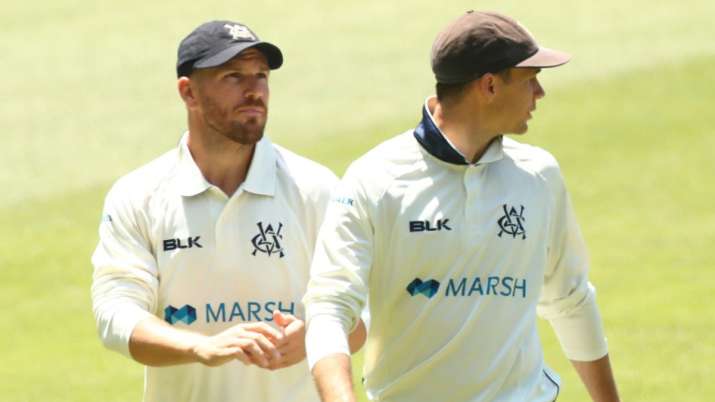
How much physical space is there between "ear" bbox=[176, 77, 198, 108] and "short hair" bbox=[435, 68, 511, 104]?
3.61 feet

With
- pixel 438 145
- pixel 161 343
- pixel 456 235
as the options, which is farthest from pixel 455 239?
pixel 161 343

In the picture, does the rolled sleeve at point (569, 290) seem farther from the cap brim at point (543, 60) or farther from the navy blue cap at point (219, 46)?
the navy blue cap at point (219, 46)

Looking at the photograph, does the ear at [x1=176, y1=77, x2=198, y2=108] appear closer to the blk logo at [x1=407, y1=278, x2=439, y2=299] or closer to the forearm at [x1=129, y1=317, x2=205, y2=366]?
the forearm at [x1=129, y1=317, x2=205, y2=366]

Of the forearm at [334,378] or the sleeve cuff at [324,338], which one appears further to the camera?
the sleeve cuff at [324,338]

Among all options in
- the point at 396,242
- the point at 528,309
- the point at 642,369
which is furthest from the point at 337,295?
the point at 642,369

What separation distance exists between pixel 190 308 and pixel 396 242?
1072 mm

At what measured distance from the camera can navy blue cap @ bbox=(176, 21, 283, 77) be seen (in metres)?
6.24

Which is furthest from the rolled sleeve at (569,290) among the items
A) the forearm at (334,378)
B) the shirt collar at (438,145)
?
the forearm at (334,378)

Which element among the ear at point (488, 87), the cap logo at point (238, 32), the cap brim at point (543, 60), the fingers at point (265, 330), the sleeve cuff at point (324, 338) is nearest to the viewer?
the sleeve cuff at point (324, 338)

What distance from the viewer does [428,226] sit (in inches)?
219

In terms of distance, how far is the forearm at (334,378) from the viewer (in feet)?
16.8

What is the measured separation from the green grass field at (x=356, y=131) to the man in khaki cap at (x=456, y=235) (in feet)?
16.2

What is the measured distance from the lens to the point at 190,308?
636cm

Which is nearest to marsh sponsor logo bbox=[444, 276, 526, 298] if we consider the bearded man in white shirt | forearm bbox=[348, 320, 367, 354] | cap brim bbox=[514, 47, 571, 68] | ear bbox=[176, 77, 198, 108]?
forearm bbox=[348, 320, 367, 354]
